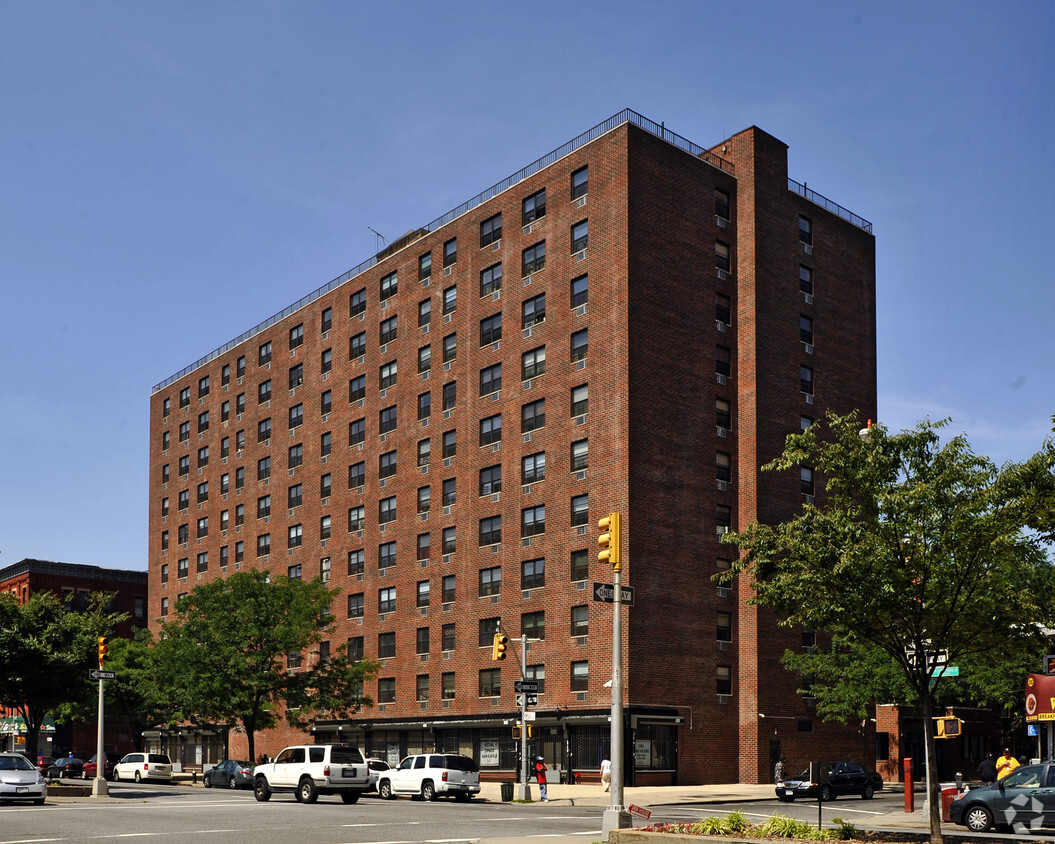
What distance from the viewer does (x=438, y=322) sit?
75.1 m

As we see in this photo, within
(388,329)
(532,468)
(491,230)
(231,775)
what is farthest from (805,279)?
(231,775)

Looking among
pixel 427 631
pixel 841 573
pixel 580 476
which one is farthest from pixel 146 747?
pixel 841 573

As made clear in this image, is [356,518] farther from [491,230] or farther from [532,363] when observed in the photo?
[491,230]

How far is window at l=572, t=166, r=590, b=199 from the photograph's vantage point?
65.9m

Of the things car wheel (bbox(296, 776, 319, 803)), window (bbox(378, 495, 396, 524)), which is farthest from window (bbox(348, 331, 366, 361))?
car wheel (bbox(296, 776, 319, 803))

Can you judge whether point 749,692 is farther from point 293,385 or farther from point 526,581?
point 293,385

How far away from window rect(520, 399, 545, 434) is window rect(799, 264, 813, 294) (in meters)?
17.7

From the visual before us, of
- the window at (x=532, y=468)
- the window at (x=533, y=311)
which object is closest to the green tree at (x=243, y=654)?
the window at (x=532, y=468)

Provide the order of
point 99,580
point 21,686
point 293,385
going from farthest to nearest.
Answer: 1. point 99,580
2. point 293,385
3. point 21,686

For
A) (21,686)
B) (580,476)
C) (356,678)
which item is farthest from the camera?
(356,678)

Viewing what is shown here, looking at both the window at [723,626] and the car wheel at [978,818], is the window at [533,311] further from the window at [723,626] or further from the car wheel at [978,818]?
the car wheel at [978,818]

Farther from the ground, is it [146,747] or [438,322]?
[438,322]

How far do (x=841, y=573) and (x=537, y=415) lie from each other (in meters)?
43.4

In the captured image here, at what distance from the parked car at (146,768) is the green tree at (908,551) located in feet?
170
